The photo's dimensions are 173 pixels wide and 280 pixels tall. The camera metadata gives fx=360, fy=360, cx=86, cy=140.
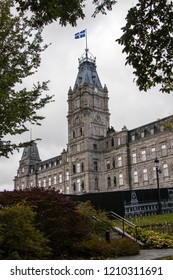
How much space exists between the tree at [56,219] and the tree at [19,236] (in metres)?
1.08

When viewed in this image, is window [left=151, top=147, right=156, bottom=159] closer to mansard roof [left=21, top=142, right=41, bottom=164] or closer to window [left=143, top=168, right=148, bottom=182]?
window [left=143, top=168, right=148, bottom=182]

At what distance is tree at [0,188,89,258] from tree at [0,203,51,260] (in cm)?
108

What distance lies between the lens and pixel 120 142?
68.8m

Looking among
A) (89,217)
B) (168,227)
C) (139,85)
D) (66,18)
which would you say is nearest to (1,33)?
(66,18)

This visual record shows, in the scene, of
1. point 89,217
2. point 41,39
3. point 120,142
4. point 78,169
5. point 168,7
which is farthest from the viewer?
point 78,169

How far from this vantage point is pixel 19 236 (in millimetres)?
10922

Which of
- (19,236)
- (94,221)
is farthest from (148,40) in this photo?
(94,221)

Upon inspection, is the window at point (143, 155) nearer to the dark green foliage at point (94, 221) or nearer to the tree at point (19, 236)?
the dark green foliage at point (94, 221)

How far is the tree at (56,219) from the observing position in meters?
12.6

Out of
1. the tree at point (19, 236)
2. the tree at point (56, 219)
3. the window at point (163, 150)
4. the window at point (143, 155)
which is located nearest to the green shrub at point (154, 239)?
the tree at point (56, 219)

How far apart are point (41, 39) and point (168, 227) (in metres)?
11.4

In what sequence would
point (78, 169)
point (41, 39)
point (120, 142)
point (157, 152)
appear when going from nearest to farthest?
1. point (41, 39)
2. point (157, 152)
3. point (120, 142)
4. point (78, 169)

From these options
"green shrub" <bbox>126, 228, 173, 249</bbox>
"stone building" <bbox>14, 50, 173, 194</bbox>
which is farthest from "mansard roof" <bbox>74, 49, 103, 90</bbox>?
"green shrub" <bbox>126, 228, 173, 249</bbox>

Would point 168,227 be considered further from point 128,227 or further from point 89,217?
point 89,217
